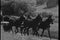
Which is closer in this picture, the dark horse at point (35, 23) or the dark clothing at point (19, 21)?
the dark horse at point (35, 23)

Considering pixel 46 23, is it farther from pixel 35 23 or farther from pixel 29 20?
pixel 29 20

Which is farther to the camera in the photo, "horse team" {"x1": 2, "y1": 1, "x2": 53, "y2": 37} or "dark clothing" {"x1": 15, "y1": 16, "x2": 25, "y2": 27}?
"dark clothing" {"x1": 15, "y1": 16, "x2": 25, "y2": 27}

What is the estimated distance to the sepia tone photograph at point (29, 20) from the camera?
259 centimetres

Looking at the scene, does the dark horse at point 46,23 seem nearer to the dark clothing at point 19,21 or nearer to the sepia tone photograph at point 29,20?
the sepia tone photograph at point 29,20

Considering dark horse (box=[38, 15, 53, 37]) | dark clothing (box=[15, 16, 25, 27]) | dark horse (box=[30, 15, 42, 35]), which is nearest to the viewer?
dark horse (box=[38, 15, 53, 37])

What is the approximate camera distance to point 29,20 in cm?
281

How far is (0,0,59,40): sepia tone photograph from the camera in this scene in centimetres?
259

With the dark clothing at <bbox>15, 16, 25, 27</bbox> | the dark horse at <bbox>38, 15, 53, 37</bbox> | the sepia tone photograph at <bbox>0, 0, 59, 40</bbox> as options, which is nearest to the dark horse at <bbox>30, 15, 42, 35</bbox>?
the sepia tone photograph at <bbox>0, 0, 59, 40</bbox>

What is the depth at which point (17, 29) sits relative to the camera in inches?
118

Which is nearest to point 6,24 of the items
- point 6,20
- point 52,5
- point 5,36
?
point 6,20

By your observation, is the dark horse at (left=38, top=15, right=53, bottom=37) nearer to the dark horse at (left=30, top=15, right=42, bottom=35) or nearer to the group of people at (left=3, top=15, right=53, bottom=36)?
the group of people at (left=3, top=15, right=53, bottom=36)

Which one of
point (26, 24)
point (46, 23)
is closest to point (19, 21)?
point (26, 24)

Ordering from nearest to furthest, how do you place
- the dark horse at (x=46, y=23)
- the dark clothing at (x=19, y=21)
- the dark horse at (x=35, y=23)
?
the dark horse at (x=46, y=23) < the dark horse at (x=35, y=23) < the dark clothing at (x=19, y=21)

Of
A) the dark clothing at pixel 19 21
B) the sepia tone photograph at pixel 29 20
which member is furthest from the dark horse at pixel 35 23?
the dark clothing at pixel 19 21
